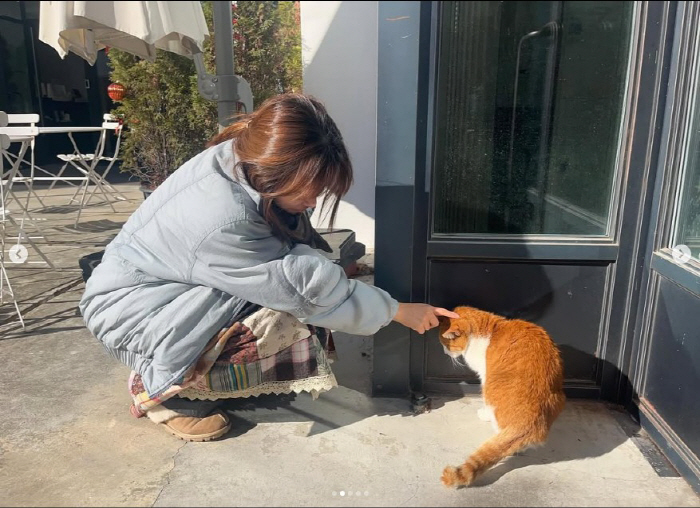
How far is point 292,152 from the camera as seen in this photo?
1.56 metres

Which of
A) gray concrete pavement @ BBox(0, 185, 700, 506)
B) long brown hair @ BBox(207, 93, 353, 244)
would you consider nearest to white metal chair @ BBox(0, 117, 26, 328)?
gray concrete pavement @ BBox(0, 185, 700, 506)

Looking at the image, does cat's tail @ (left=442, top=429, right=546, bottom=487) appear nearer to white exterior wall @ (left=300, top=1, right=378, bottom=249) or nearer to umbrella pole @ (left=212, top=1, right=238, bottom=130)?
white exterior wall @ (left=300, top=1, right=378, bottom=249)

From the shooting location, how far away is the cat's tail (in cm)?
157

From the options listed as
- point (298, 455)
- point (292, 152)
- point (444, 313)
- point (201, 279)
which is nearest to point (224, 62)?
point (292, 152)

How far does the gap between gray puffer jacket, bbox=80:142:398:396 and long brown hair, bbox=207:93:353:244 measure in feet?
0.21

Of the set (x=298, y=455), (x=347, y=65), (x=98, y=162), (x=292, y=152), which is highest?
(x=347, y=65)

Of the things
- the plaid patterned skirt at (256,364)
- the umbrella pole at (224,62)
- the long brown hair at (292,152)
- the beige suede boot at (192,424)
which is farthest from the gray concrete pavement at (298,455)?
the umbrella pole at (224,62)

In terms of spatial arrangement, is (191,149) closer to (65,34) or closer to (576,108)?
(65,34)

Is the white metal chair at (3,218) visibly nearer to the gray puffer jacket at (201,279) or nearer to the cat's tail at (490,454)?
the gray puffer jacket at (201,279)

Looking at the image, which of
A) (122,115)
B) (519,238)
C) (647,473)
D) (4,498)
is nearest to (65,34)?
(4,498)

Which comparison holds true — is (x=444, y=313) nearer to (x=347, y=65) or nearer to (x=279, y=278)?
(x=279, y=278)

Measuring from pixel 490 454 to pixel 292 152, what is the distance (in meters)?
1.13

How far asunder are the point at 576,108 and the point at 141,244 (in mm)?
1645

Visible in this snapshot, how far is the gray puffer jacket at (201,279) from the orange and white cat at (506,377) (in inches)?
13.9
